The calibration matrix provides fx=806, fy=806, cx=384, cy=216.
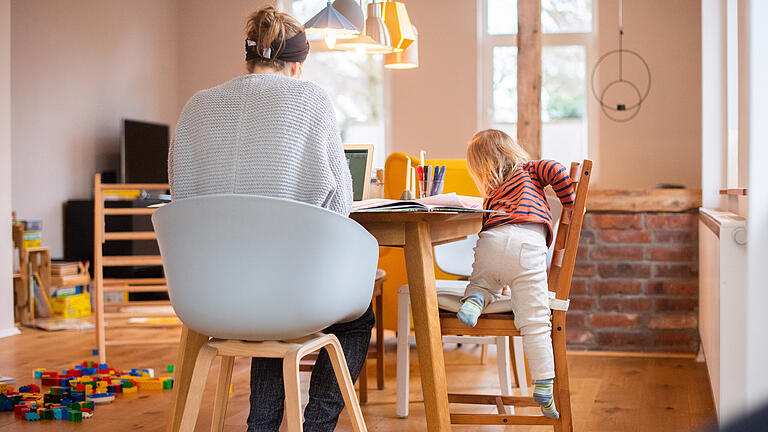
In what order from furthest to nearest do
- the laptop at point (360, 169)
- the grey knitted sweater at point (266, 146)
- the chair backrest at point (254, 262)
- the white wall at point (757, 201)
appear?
the laptop at point (360, 169) < the white wall at point (757, 201) < the grey knitted sweater at point (266, 146) < the chair backrest at point (254, 262)

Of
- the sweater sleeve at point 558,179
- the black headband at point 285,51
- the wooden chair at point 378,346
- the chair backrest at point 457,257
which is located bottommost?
the wooden chair at point 378,346

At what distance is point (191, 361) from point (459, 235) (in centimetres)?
84

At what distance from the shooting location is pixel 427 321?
2.09m

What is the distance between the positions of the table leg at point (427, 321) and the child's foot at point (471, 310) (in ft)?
0.29

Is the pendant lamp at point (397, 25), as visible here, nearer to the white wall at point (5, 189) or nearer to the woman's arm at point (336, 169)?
the woman's arm at point (336, 169)

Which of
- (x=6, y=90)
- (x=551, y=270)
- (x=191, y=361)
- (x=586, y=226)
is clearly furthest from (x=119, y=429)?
(x=6, y=90)

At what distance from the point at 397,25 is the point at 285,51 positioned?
1663 millimetres

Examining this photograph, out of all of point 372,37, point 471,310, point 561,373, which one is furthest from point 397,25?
point 561,373

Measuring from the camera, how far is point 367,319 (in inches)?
80.4

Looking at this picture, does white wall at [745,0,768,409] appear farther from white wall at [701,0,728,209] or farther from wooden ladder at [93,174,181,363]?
wooden ladder at [93,174,181,363]

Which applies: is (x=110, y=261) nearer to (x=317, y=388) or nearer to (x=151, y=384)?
(x=151, y=384)

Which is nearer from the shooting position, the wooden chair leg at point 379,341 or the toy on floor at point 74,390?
the toy on floor at point 74,390

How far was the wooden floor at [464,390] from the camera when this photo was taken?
8.90ft

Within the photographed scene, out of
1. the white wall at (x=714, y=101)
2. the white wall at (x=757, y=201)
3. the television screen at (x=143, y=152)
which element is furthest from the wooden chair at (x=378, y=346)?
the television screen at (x=143, y=152)
